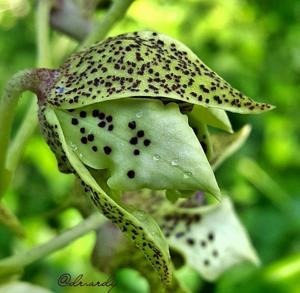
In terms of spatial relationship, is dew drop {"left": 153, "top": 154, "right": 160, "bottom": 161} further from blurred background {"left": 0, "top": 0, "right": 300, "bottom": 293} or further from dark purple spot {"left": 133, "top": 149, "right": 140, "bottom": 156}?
blurred background {"left": 0, "top": 0, "right": 300, "bottom": 293}

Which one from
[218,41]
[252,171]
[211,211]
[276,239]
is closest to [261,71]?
[218,41]

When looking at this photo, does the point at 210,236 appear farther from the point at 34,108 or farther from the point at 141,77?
the point at 141,77

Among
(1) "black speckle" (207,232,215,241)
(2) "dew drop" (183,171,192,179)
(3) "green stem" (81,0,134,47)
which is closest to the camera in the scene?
(2) "dew drop" (183,171,192,179)

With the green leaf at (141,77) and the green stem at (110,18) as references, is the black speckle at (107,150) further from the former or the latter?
the green stem at (110,18)

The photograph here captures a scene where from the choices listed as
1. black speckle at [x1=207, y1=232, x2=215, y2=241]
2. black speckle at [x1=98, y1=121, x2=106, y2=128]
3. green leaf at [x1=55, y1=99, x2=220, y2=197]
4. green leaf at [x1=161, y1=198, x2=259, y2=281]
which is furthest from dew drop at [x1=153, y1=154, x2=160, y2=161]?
black speckle at [x1=207, y1=232, x2=215, y2=241]

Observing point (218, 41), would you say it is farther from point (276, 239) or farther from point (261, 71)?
point (276, 239)

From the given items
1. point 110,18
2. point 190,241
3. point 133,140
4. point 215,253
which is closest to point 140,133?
point 133,140
